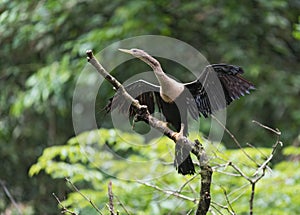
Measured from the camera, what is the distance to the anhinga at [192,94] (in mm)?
1735

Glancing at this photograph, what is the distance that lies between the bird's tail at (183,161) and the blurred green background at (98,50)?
96.8 inches

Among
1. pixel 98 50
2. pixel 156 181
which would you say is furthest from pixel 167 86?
pixel 98 50

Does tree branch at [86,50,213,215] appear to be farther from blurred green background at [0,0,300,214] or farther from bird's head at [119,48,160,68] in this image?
blurred green background at [0,0,300,214]

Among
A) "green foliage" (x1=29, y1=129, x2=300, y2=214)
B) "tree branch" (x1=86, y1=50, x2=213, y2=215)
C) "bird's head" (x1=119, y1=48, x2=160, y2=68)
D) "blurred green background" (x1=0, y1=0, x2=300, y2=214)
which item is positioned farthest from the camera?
"blurred green background" (x1=0, y1=0, x2=300, y2=214)

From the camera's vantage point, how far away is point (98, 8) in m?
4.80

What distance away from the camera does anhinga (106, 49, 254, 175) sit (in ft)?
5.69

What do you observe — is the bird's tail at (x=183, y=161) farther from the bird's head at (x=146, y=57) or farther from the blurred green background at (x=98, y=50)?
the blurred green background at (x=98, y=50)

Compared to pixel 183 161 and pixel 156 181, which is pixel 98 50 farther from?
pixel 183 161

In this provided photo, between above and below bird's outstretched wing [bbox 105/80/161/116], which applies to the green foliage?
below

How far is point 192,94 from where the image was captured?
5.85 feet

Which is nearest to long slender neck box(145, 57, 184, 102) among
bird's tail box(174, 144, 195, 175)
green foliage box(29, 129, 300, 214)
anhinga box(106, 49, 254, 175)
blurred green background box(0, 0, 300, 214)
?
anhinga box(106, 49, 254, 175)

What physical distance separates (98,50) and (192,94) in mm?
2563

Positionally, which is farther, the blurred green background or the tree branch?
the blurred green background

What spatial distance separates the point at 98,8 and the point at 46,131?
1.19 m
